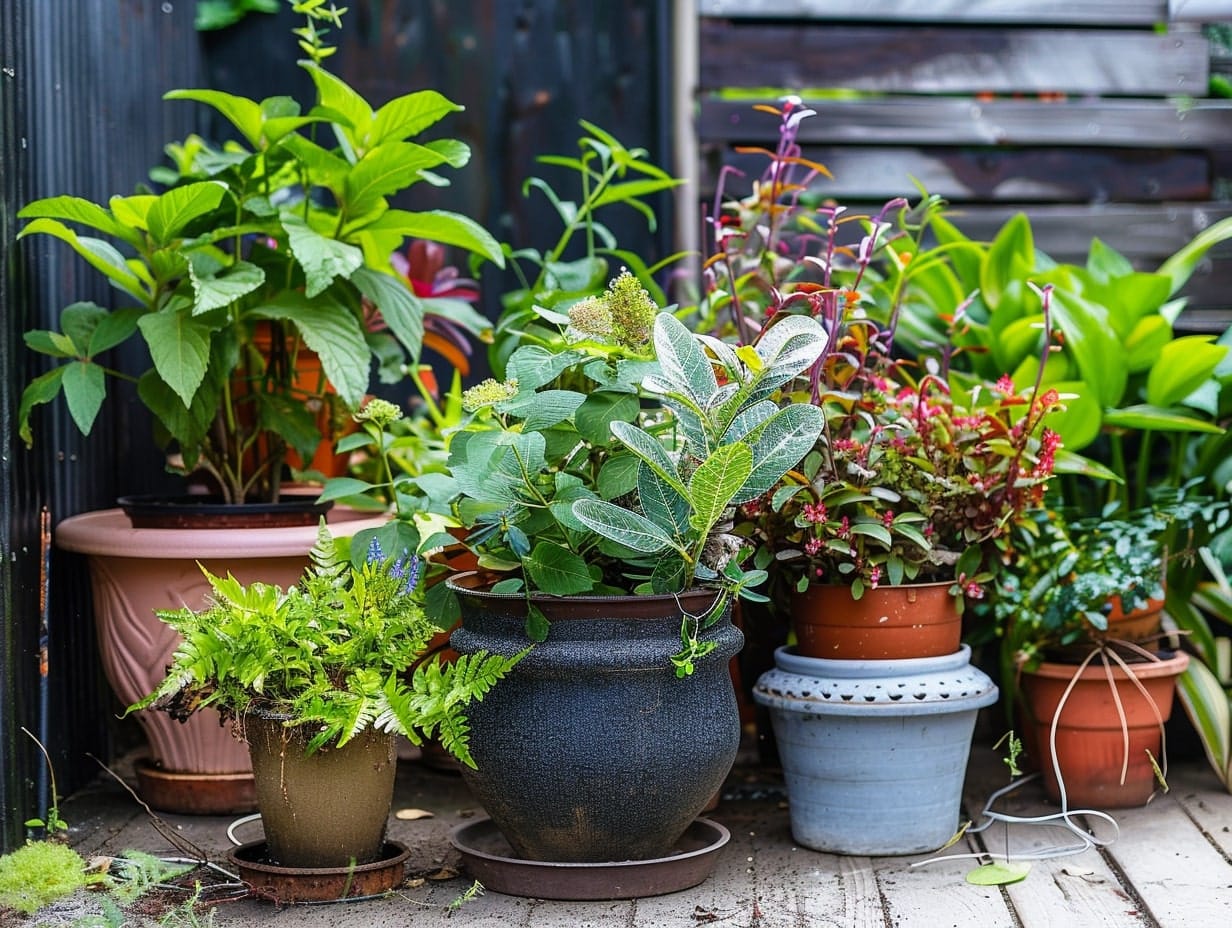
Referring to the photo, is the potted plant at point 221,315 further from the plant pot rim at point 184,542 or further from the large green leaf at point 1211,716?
the large green leaf at point 1211,716

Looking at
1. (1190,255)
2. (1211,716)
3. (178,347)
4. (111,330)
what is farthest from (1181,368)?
(111,330)

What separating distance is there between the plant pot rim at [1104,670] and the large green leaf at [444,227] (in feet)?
4.01

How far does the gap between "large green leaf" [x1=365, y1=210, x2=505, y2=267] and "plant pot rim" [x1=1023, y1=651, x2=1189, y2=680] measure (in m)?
1.22

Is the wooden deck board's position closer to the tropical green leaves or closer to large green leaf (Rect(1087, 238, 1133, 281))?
the tropical green leaves

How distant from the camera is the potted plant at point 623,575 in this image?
1.70m

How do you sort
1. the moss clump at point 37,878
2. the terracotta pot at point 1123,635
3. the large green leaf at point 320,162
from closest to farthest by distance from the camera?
the moss clump at point 37,878
the large green leaf at point 320,162
the terracotta pot at point 1123,635

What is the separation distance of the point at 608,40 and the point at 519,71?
0.23 metres

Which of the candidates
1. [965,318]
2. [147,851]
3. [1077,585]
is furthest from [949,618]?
[147,851]

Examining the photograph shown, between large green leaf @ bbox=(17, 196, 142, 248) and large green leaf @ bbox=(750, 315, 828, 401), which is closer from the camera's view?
large green leaf @ bbox=(750, 315, 828, 401)

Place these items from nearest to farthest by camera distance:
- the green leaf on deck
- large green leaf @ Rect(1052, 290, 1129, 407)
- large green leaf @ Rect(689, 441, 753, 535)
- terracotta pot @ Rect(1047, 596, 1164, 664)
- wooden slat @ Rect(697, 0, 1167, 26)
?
large green leaf @ Rect(689, 441, 753, 535) < the green leaf on deck < terracotta pot @ Rect(1047, 596, 1164, 664) < large green leaf @ Rect(1052, 290, 1129, 407) < wooden slat @ Rect(697, 0, 1167, 26)

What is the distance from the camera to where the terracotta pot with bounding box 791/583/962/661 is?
2041 mm

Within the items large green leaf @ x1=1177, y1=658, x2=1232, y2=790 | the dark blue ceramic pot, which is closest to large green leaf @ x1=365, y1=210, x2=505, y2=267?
the dark blue ceramic pot

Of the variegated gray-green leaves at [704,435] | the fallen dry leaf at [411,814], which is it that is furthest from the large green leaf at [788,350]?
the fallen dry leaf at [411,814]

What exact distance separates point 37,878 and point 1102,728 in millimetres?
1751
